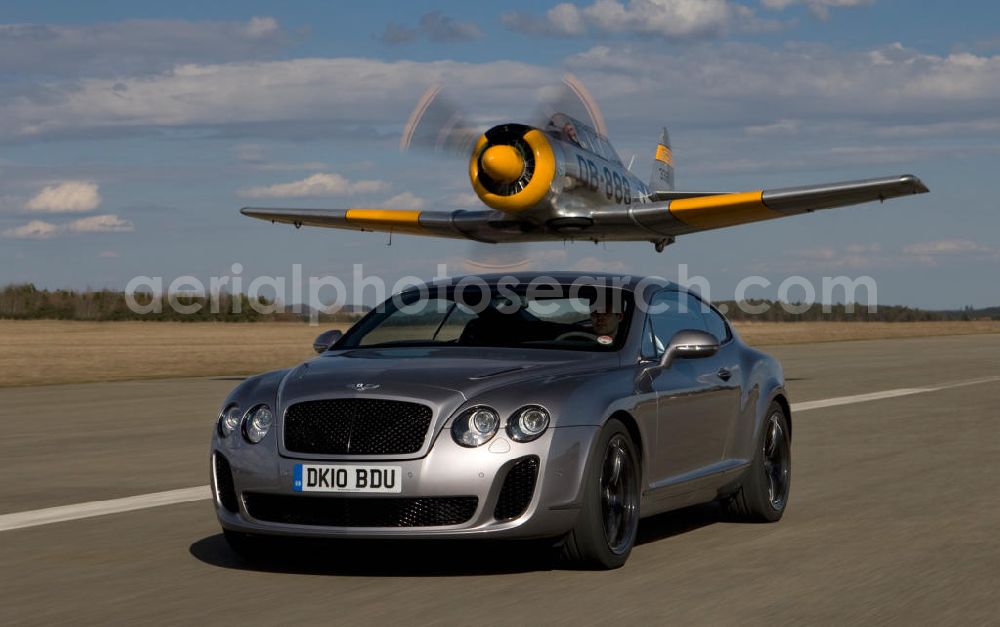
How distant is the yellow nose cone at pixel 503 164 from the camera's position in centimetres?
3064

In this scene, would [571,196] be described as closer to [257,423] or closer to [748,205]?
[748,205]

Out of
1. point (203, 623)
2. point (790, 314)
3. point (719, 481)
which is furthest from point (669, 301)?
point (790, 314)

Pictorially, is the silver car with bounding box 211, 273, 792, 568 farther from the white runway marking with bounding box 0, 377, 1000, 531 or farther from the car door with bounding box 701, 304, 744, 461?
the white runway marking with bounding box 0, 377, 1000, 531

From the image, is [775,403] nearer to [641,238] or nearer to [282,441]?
[282,441]

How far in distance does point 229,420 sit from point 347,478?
0.79 metres

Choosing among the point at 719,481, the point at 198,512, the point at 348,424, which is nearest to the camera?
the point at 348,424

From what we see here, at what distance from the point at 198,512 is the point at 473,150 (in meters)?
22.9

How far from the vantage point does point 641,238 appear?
116 feet

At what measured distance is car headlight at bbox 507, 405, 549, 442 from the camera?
685 centimetres

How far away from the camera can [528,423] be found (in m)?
6.91

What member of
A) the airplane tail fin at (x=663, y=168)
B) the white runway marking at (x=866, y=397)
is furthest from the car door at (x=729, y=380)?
the airplane tail fin at (x=663, y=168)

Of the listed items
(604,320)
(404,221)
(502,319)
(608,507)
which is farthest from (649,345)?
(404,221)

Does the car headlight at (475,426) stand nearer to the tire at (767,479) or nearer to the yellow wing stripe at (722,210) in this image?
the tire at (767,479)

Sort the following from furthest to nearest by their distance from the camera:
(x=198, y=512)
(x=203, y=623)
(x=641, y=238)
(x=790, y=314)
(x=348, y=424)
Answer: (x=790, y=314), (x=641, y=238), (x=198, y=512), (x=348, y=424), (x=203, y=623)
